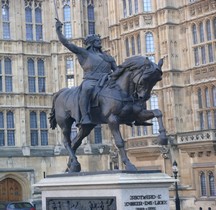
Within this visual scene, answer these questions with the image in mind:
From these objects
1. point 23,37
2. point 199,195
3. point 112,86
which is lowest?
point 199,195

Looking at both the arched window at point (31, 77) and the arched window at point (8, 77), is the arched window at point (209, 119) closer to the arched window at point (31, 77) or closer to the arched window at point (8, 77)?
the arched window at point (31, 77)

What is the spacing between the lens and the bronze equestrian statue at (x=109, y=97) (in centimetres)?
1114

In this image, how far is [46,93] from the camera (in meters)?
38.1

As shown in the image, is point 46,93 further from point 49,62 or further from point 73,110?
point 73,110

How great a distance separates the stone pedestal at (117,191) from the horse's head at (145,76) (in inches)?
63.6

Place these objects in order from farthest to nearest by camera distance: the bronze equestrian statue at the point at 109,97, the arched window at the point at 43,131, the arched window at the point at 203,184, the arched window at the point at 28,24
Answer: the arched window at the point at 28,24 < the arched window at the point at 43,131 < the arched window at the point at 203,184 < the bronze equestrian statue at the point at 109,97

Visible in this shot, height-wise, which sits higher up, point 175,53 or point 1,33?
point 1,33

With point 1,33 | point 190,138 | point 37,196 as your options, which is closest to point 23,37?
point 1,33

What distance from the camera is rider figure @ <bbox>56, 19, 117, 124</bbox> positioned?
11883mm

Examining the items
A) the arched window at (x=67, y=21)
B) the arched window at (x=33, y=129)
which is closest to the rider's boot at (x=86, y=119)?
the arched window at (x=33, y=129)

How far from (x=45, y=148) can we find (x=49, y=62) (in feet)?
19.3

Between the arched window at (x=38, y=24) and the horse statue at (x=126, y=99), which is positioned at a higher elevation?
the arched window at (x=38, y=24)

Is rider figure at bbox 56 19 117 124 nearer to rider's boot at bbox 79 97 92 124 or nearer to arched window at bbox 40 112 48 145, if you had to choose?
rider's boot at bbox 79 97 92 124

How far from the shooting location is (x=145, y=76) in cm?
1102
